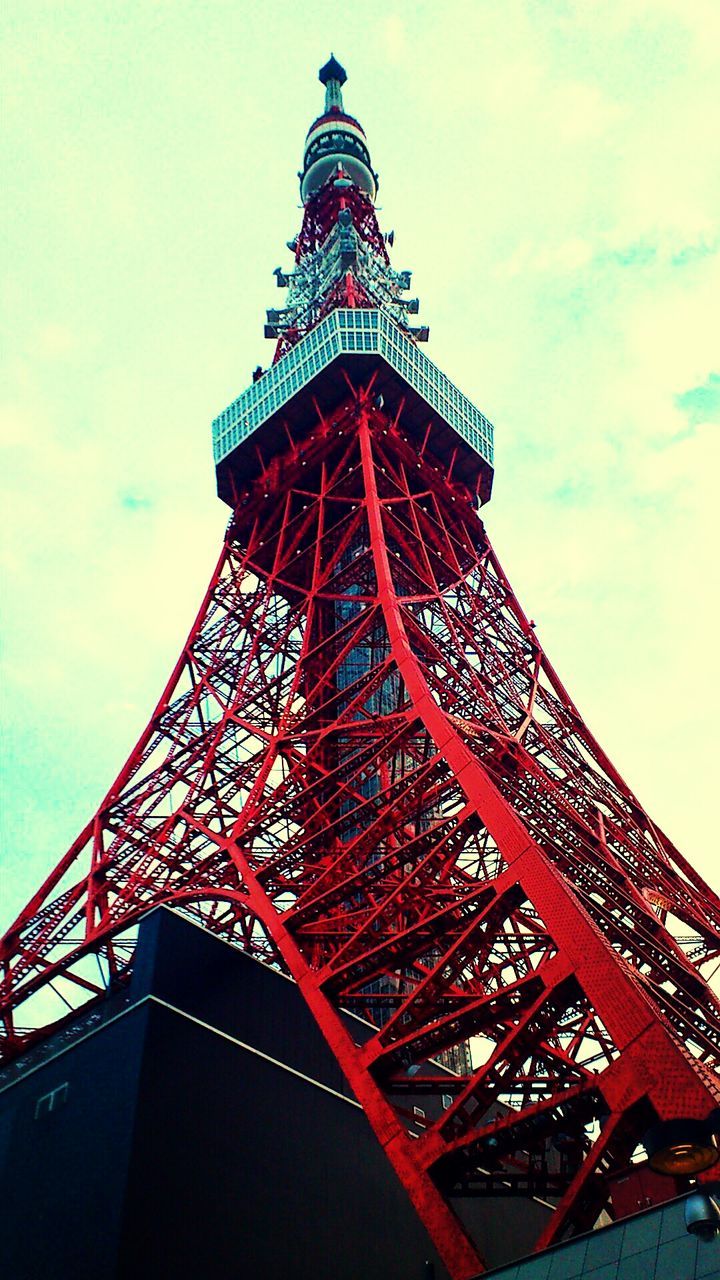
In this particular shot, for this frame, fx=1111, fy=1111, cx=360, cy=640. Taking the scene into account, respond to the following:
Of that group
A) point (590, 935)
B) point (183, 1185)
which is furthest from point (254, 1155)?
point (590, 935)

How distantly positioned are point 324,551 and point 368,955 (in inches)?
722

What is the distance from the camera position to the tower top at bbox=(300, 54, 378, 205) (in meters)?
46.3

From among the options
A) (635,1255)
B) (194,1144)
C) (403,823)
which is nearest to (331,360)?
(403,823)

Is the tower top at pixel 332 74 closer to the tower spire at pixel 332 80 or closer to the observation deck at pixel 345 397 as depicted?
the tower spire at pixel 332 80

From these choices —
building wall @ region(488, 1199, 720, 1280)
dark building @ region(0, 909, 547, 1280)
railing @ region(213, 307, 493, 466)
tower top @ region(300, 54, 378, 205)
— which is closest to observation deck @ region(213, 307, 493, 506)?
railing @ region(213, 307, 493, 466)

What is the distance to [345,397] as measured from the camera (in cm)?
3319

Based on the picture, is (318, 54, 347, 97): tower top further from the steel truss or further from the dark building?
the dark building

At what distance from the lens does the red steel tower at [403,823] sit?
11.6 m

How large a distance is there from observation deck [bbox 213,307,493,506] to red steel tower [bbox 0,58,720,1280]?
0.30ft

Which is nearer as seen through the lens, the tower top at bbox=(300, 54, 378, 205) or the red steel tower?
the red steel tower

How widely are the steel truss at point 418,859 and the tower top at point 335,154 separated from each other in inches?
704

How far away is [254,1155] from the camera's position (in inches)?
623

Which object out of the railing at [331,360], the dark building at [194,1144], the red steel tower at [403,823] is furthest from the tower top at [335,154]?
the dark building at [194,1144]

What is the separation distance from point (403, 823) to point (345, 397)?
724 inches
